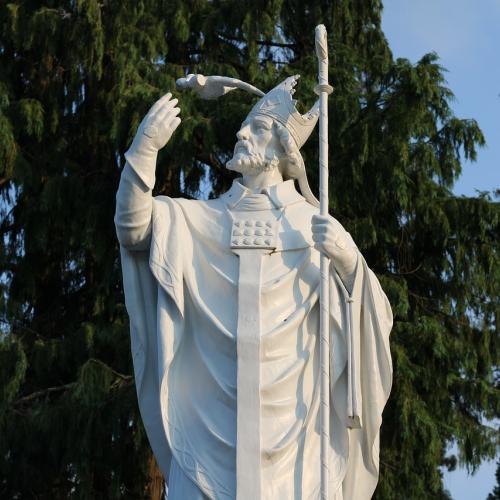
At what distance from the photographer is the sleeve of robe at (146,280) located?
8594 mm

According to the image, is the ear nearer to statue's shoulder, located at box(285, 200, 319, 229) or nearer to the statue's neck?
the statue's neck

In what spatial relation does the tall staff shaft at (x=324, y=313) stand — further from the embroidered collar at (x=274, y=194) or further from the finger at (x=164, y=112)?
the finger at (x=164, y=112)

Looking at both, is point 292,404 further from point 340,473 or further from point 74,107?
point 74,107

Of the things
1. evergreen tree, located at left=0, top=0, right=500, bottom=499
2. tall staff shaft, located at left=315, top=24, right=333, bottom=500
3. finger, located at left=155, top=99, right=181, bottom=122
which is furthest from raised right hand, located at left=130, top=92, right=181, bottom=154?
evergreen tree, located at left=0, top=0, right=500, bottom=499

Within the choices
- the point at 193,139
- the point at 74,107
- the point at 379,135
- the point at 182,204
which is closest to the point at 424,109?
the point at 379,135

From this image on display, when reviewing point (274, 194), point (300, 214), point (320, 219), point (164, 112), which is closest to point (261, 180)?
point (274, 194)

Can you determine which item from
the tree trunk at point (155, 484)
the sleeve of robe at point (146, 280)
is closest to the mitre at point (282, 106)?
the sleeve of robe at point (146, 280)

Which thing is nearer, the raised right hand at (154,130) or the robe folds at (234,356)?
the robe folds at (234,356)

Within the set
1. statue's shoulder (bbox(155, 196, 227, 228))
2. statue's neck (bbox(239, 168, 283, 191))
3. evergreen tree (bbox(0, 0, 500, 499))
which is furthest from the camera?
evergreen tree (bbox(0, 0, 500, 499))

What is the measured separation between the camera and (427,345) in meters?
14.7

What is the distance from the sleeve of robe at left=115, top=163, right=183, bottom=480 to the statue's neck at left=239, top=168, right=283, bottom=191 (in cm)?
54

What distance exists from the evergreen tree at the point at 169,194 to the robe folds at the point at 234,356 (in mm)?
5492

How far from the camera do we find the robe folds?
837 cm

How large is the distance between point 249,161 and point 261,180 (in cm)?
14
